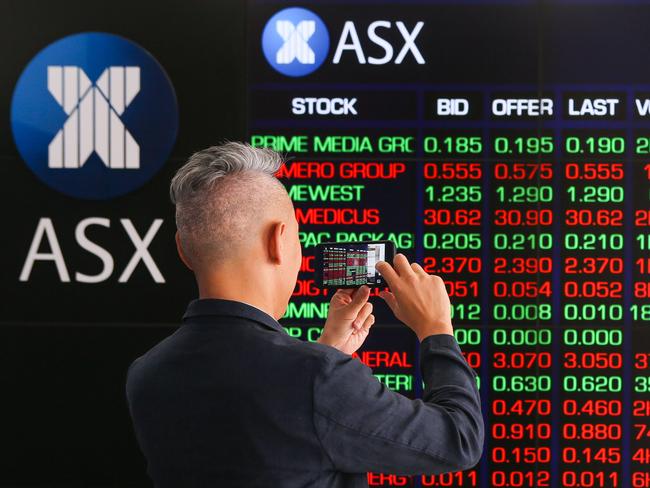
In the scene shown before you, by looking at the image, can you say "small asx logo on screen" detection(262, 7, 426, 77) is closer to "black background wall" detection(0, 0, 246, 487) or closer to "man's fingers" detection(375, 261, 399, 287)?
"black background wall" detection(0, 0, 246, 487)

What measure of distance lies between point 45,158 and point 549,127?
1826mm

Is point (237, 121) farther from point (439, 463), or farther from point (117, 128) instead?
point (439, 463)

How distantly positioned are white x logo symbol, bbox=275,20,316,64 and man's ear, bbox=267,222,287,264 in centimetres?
153

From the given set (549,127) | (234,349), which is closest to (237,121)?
(549,127)

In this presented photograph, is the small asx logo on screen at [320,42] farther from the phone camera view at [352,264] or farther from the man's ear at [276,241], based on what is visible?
the man's ear at [276,241]

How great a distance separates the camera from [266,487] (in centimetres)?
91

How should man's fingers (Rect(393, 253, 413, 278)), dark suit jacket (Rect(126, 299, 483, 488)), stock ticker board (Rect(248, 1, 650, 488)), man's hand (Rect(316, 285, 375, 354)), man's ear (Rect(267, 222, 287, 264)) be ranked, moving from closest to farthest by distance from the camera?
dark suit jacket (Rect(126, 299, 483, 488)) < man's ear (Rect(267, 222, 287, 264)) < man's fingers (Rect(393, 253, 413, 278)) < man's hand (Rect(316, 285, 375, 354)) < stock ticker board (Rect(248, 1, 650, 488))

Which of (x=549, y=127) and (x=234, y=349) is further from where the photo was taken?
(x=549, y=127)

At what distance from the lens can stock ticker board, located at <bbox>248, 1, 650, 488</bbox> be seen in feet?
7.85

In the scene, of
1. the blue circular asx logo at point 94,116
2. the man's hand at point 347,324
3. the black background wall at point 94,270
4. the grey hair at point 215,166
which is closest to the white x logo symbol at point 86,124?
the blue circular asx logo at point 94,116

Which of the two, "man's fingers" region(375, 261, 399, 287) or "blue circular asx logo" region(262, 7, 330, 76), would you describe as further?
"blue circular asx logo" region(262, 7, 330, 76)

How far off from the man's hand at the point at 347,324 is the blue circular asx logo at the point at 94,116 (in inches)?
52.1

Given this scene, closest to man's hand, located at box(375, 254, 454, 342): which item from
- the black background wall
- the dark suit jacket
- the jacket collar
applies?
the dark suit jacket

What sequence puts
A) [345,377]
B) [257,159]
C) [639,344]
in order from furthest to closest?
[639,344]
[257,159]
[345,377]
